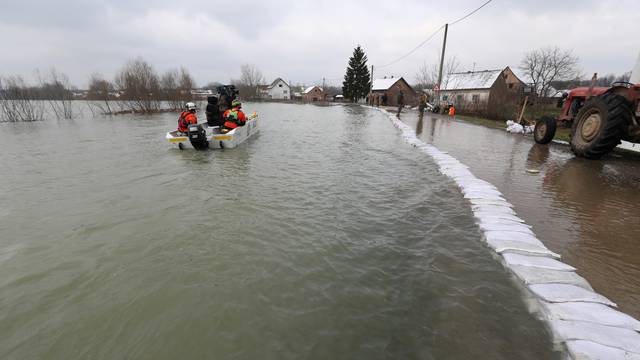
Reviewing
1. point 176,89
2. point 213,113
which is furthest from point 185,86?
point 213,113

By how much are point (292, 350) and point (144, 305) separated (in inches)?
61.5

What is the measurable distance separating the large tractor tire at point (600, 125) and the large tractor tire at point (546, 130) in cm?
192

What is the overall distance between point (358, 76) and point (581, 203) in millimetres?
58761

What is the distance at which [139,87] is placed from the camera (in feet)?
101

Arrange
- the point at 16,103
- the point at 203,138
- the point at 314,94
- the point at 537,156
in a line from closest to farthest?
1. the point at 537,156
2. the point at 203,138
3. the point at 16,103
4. the point at 314,94

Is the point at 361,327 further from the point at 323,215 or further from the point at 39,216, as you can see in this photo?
the point at 39,216

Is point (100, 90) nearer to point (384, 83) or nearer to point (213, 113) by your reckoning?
point (213, 113)

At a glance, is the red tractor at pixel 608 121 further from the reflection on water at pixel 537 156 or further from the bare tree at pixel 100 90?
the bare tree at pixel 100 90

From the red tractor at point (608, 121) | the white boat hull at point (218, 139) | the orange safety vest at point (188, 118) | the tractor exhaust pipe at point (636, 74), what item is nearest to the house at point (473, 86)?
the tractor exhaust pipe at point (636, 74)

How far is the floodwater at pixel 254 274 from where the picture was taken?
2.40 m

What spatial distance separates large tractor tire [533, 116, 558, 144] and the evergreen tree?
171ft

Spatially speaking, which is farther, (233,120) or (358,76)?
(358,76)

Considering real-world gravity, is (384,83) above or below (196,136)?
above

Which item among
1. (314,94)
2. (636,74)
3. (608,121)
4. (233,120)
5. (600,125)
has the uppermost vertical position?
(636,74)
